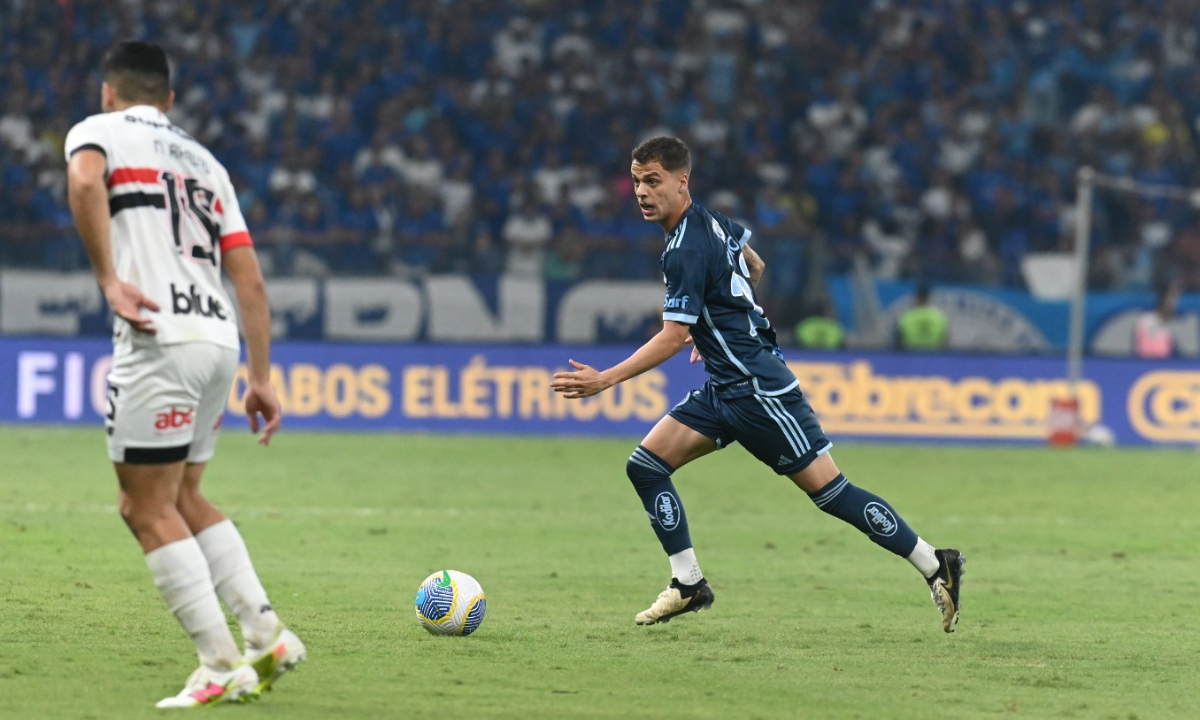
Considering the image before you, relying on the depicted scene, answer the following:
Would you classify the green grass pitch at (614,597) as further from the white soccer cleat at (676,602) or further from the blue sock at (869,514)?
the blue sock at (869,514)

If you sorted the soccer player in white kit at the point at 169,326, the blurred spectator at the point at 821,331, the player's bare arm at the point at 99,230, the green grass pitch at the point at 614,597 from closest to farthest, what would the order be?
the player's bare arm at the point at 99,230 < the soccer player in white kit at the point at 169,326 < the green grass pitch at the point at 614,597 < the blurred spectator at the point at 821,331

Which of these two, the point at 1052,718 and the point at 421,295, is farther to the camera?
the point at 421,295

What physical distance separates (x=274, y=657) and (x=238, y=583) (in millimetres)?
309

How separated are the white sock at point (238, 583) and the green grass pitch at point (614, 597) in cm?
27

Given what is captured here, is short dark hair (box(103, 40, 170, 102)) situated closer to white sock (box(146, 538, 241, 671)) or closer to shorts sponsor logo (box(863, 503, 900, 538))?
white sock (box(146, 538, 241, 671))

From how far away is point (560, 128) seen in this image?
2556 centimetres

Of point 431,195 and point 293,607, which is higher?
point 431,195

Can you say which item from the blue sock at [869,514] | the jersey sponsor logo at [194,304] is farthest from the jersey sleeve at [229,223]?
the blue sock at [869,514]

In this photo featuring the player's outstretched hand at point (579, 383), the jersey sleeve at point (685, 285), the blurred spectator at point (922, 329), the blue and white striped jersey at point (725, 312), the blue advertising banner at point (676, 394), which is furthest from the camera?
the blurred spectator at point (922, 329)

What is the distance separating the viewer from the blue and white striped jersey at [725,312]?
7492 mm

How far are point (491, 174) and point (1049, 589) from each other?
1652 cm

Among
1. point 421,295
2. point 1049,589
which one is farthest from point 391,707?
point 421,295

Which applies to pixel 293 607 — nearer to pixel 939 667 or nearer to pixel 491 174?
pixel 939 667

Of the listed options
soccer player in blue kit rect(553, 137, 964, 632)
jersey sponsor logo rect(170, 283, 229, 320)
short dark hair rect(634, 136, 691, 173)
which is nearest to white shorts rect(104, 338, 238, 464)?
jersey sponsor logo rect(170, 283, 229, 320)
